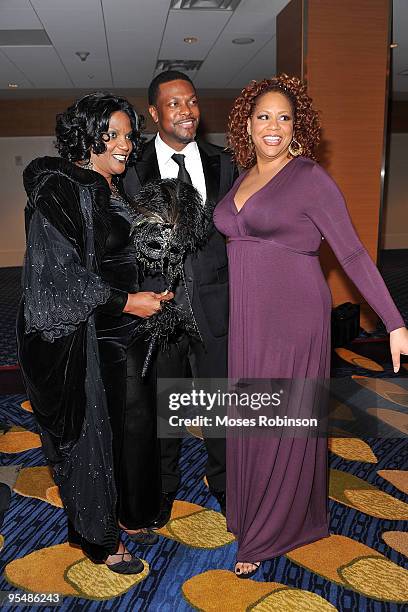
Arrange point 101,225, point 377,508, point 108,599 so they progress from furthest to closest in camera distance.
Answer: point 377,508 → point 108,599 → point 101,225

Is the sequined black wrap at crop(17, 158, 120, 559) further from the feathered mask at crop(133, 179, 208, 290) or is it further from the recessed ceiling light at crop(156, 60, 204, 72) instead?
the recessed ceiling light at crop(156, 60, 204, 72)

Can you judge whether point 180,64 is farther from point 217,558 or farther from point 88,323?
point 217,558

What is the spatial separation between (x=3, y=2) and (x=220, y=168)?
15.1ft

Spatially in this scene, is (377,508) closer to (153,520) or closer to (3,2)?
(153,520)

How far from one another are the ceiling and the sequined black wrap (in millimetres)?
4735

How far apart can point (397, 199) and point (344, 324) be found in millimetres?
10032

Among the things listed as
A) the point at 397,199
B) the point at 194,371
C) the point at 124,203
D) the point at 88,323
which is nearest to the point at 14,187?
the point at 397,199

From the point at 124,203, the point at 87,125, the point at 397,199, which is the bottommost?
the point at 124,203

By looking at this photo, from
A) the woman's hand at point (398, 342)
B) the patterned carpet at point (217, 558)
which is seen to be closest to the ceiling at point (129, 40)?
the patterned carpet at point (217, 558)

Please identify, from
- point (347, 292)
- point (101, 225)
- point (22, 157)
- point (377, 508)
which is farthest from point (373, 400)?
point (22, 157)

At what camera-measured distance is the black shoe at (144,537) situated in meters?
2.43

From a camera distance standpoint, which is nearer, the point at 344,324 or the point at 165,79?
the point at 165,79

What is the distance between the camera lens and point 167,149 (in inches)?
97.9

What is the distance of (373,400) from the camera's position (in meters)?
4.14
